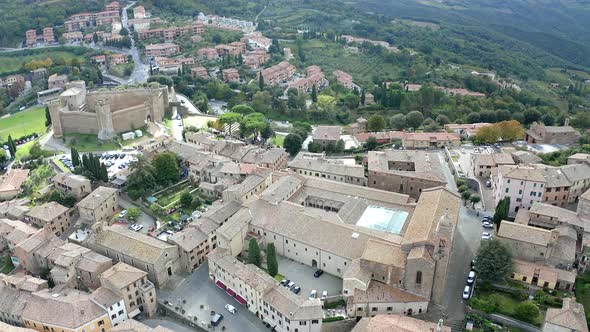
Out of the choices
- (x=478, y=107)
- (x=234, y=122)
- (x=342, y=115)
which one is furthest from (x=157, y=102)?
(x=478, y=107)

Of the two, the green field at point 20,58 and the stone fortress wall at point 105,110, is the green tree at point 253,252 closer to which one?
the stone fortress wall at point 105,110

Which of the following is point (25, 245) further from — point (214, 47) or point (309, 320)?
point (214, 47)

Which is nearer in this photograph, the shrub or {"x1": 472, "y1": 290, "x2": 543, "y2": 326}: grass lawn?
{"x1": 472, "y1": 290, "x2": 543, "y2": 326}: grass lawn

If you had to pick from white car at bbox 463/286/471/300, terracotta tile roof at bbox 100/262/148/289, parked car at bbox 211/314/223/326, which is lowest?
parked car at bbox 211/314/223/326

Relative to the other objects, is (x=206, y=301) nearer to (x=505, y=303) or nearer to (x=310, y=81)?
(x=505, y=303)

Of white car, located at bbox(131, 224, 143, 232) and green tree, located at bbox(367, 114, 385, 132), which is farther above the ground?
green tree, located at bbox(367, 114, 385, 132)

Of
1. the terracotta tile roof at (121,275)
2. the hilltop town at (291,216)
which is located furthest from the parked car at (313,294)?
the terracotta tile roof at (121,275)

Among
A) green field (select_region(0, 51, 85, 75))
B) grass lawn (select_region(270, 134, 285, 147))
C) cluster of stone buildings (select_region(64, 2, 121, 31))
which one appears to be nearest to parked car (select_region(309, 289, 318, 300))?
grass lawn (select_region(270, 134, 285, 147))

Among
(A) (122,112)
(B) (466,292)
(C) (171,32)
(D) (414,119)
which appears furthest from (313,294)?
(C) (171,32)

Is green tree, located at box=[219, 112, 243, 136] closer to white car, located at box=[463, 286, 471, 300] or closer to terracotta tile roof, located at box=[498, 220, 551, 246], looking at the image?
terracotta tile roof, located at box=[498, 220, 551, 246]
